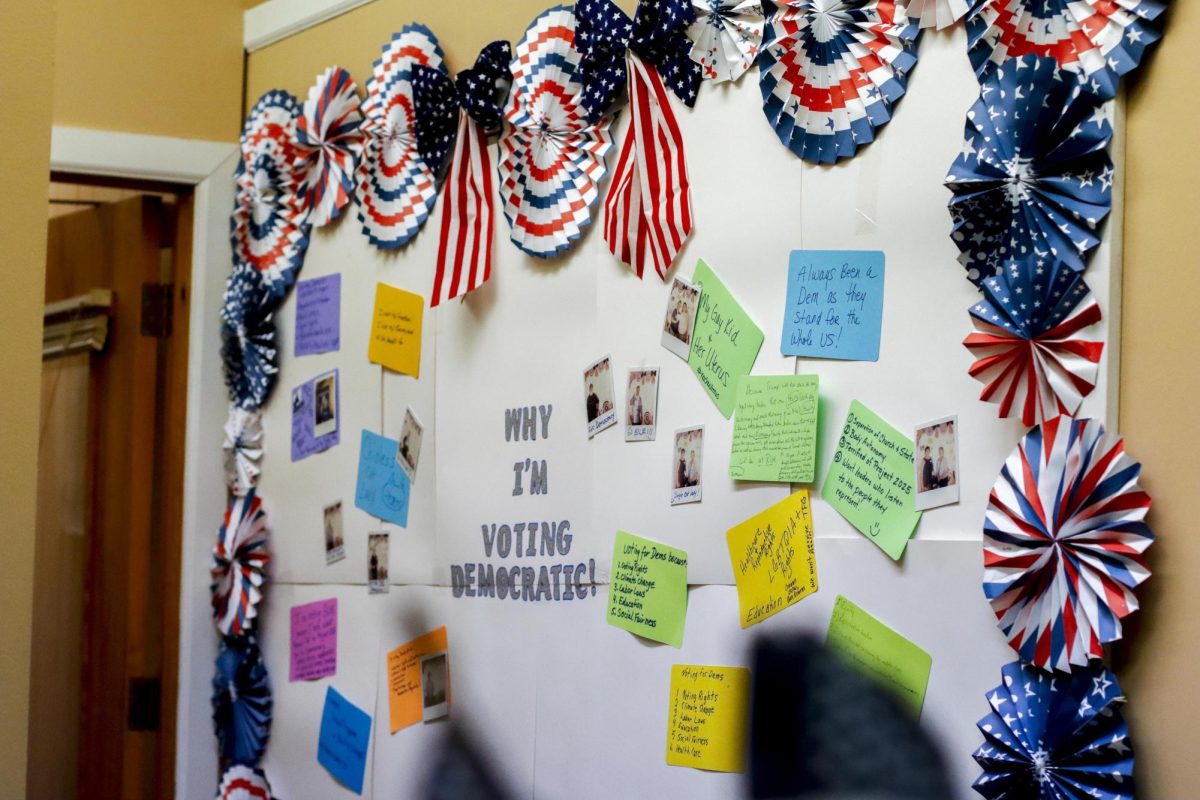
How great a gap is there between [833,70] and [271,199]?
1611mm

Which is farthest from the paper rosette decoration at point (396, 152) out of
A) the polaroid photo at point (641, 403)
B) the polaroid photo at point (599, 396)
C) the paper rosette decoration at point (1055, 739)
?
the paper rosette decoration at point (1055, 739)

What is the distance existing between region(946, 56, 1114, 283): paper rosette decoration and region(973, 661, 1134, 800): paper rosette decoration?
1.60 ft

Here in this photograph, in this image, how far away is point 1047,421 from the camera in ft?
5.36

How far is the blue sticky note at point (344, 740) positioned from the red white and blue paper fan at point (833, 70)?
4.82 feet

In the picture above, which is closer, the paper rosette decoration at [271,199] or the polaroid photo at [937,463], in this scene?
the polaroid photo at [937,463]

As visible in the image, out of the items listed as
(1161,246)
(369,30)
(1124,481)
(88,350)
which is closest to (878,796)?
(1124,481)

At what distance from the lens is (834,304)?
193 cm

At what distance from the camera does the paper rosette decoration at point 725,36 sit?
A: 206 centimetres

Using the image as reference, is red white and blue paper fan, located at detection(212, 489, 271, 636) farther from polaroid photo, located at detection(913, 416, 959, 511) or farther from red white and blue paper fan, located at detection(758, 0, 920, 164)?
polaroid photo, located at detection(913, 416, 959, 511)

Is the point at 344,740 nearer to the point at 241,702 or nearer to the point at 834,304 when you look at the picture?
the point at 241,702

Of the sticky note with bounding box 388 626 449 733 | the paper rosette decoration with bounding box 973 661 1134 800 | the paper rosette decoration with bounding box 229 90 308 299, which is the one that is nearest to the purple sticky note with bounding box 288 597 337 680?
the sticky note with bounding box 388 626 449 733

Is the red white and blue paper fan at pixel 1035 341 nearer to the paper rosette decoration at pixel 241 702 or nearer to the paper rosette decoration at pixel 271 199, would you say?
the paper rosette decoration at pixel 271 199

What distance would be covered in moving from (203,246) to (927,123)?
195 cm

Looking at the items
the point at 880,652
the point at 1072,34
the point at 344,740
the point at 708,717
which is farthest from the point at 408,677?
the point at 1072,34
